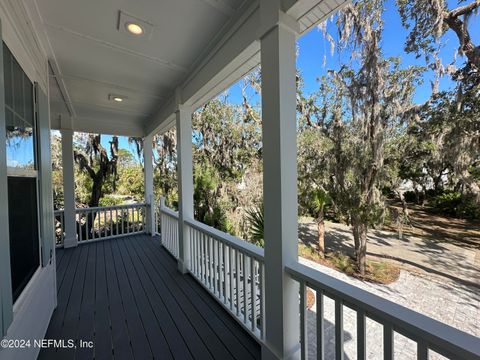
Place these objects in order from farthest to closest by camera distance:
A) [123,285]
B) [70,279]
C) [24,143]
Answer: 1. [70,279]
2. [123,285]
3. [24,143]

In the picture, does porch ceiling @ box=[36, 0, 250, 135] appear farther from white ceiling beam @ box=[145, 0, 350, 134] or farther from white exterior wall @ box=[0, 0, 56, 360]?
white exterior wall @ box=[0, 0, 56, 360]

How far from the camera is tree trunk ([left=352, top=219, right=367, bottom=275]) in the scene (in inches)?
199

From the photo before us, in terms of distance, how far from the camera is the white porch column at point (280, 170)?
57.8 inches

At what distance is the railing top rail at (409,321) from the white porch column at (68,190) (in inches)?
206

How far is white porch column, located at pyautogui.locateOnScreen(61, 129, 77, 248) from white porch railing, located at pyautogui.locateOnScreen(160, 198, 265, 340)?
3.15 metres

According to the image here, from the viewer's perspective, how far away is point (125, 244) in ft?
15.5

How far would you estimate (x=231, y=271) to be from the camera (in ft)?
7.57

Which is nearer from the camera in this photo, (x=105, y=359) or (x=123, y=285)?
(x=105, y=359)

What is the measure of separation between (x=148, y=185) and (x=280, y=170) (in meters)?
4.98

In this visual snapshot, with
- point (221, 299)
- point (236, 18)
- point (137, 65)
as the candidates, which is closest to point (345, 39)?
point (236, 18)

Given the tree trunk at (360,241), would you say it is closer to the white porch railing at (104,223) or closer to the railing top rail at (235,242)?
the railing top rail at (235,242)

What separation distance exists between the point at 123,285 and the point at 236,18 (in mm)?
3438

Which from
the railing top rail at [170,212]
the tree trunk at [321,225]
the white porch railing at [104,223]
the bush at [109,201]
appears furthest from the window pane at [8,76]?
the bush at [109,201]

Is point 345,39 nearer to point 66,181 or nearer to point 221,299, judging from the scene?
point 221,299
